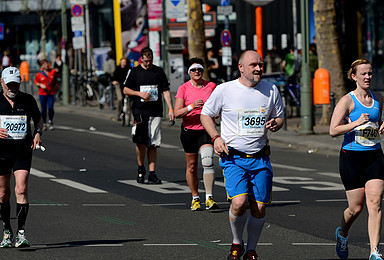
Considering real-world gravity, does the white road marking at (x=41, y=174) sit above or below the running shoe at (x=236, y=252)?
below

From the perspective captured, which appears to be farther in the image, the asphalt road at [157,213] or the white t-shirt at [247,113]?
the asphalt road at [157,213]

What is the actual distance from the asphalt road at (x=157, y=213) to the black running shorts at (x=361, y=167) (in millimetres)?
766

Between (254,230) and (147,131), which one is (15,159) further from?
(147,131)

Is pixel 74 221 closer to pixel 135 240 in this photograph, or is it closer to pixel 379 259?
pixel 135 240

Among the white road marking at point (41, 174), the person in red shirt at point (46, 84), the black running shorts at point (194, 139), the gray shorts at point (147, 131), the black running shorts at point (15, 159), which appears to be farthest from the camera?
the person in red shirt at point (46, 84)

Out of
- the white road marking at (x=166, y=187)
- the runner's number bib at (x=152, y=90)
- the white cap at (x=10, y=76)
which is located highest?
the white cap at (x=10, y=76)

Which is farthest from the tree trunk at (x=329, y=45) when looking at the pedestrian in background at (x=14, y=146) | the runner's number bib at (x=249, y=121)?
the runner's number bib at (x=249, y=121)

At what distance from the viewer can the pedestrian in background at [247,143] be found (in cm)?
885

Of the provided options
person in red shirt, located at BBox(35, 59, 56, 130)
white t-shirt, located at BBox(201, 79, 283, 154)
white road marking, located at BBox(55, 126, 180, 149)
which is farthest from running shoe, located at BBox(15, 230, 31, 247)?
person in red shirt, located at BBox(35, 59, 56, 130)

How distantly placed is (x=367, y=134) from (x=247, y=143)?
3.51 feet

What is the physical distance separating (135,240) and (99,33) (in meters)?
49.9

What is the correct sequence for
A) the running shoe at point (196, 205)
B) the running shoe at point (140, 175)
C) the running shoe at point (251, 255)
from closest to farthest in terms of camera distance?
1. the running shoe at point (251, 255)
2. the running shoe at point (196, 205)
3. the running shoe at point (140, 175)

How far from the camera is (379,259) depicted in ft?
28.3

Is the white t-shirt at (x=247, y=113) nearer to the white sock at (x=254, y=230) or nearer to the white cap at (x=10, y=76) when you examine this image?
the white sock at (x=254, y=230)
